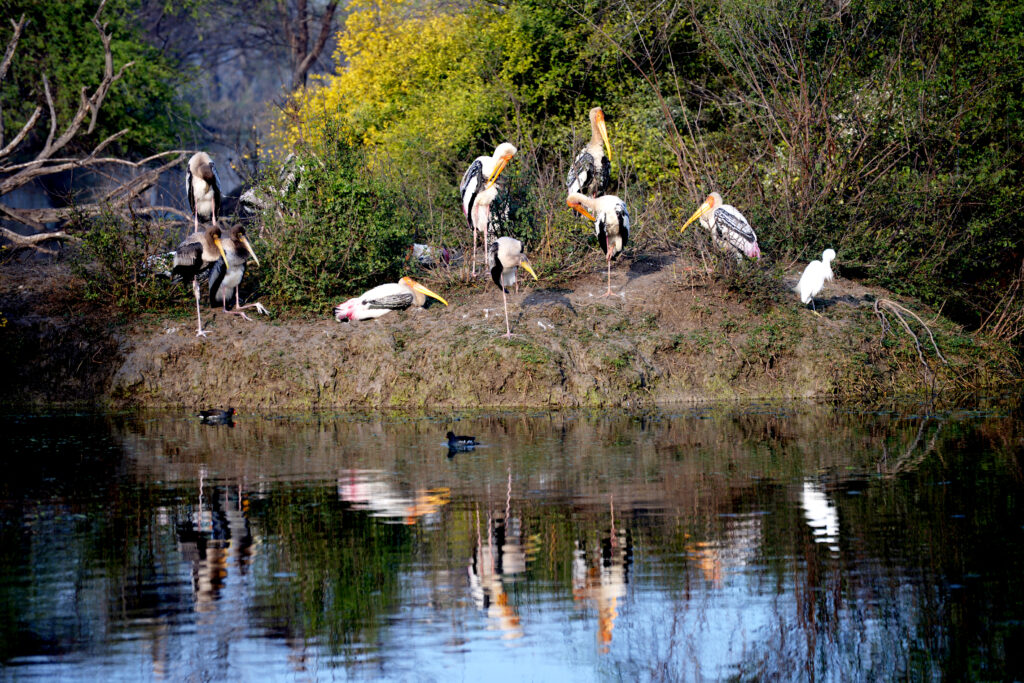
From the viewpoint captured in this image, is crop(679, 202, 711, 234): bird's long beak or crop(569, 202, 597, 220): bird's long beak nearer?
crop(569, 202, 597, 220): bird's long beak

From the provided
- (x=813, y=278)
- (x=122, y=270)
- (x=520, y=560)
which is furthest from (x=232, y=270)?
(x=520, y=560)

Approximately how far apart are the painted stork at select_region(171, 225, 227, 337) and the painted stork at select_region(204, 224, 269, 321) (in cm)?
21

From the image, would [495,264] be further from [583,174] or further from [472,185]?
[583,174]

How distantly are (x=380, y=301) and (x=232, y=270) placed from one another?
2042 mm

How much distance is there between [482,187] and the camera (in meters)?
16.5

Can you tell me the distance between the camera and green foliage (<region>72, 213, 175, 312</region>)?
16625 mm

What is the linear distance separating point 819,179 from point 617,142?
14.7 ft

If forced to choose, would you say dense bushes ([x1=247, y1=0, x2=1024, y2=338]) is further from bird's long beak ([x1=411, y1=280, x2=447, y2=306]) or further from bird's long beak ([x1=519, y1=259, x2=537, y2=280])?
bird's long beak ([x1=411, y1=280, x2=447, y2=306])

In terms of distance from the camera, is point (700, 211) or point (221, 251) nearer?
point (221, 251)

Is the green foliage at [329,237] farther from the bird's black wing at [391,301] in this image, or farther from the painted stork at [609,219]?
the painted stork at [609,219]

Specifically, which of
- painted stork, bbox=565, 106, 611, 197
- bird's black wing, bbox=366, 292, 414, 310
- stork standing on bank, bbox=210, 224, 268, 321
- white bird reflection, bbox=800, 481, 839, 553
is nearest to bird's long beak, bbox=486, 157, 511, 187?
painted stork, bbox=565, 106, 611, 197

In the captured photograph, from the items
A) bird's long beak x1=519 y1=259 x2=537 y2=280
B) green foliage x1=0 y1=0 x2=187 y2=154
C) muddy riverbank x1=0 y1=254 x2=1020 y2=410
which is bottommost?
muddy riverbank x1=0 y1=254 x2=1020 y2=410

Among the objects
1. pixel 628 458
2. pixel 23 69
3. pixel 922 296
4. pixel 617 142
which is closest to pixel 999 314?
pixel 922 296

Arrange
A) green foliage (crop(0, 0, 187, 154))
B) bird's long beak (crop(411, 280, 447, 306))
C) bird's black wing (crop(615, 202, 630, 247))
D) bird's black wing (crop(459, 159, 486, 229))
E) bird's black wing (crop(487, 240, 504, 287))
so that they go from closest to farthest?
bird's black wing (crop(487, 240, 504, 287)) < bird's black wing (crop(615, 202, 630, 247)) < bird's long beak (crop(411, 280, 447, 306)) < bird's black wing (crop(459, 159, 486, 229)) < green foliage (crop(0, 0, 187, 154))
